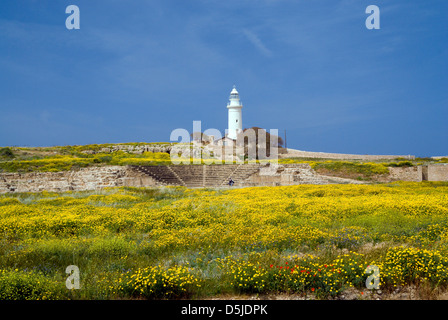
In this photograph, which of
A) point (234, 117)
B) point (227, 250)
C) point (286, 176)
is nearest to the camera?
point (227, 250)

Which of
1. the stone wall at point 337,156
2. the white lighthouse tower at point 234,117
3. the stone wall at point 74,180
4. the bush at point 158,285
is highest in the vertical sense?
the white lighthouse tower at point 234,117

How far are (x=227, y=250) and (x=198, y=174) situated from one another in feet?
81.3

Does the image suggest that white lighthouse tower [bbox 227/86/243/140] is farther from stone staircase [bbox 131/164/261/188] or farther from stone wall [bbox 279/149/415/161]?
stone staircase [bbox 131/164/261/188]

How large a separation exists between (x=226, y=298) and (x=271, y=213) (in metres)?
6.62

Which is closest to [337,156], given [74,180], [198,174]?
[198,174]

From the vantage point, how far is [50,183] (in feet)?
87.2

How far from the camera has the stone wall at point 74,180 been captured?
25862 millimetres

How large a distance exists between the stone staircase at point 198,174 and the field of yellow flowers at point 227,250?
1675 cm

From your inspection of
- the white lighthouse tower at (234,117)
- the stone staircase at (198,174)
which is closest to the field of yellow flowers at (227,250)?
the stone staircase at (198,174)

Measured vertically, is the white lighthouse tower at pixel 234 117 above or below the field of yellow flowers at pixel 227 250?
above

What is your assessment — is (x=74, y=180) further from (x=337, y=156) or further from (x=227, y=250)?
(x=337, y=156)

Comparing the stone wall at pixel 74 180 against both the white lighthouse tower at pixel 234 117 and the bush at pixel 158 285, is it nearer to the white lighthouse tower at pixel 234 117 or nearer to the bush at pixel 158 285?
the bush at pixel 158 285

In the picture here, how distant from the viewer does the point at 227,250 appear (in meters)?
7.88
